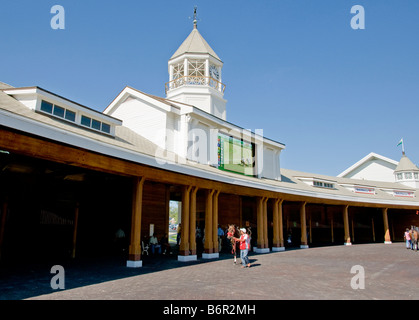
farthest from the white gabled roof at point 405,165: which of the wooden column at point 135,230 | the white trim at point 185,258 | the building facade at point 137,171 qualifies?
the wooden column at point 135,230

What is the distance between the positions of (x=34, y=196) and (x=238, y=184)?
9852 mm

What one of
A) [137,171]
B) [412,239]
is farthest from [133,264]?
[412,239]

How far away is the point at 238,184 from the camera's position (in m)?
16.9

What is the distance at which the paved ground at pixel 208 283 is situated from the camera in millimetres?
7250

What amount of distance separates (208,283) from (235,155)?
1244 centimetres

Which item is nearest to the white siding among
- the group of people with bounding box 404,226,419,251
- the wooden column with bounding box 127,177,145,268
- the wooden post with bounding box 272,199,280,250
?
the wooden column with bounding box 127,177,145,268

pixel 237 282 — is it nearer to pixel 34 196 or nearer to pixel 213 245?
pixel 213 245

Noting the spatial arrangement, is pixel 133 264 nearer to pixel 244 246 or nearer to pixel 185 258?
pixel 185 258

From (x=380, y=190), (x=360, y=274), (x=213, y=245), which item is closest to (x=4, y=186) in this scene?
(x=213, y=245)

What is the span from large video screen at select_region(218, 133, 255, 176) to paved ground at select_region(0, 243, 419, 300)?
27.4ft

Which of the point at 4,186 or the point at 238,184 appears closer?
the point at 4,186

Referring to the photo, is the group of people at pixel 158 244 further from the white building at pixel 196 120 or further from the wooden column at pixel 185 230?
the white building at pixel 196 120

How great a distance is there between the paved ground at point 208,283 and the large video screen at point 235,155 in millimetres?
8361

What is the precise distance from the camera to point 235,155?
20625 mm
